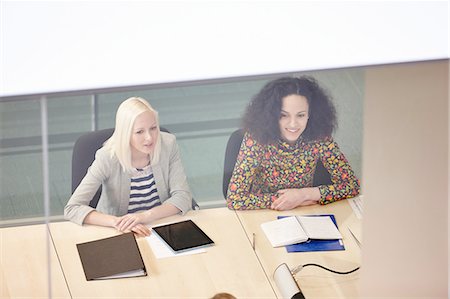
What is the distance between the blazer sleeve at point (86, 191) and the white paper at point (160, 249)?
8.6 inches

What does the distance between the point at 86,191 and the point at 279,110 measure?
47 centimetres

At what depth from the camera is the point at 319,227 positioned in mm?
2119

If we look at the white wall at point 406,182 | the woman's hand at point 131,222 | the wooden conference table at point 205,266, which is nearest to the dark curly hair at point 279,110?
the white wall at point 406,182

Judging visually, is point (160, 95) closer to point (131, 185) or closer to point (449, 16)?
point (131, 185)

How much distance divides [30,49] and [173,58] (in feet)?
0.70

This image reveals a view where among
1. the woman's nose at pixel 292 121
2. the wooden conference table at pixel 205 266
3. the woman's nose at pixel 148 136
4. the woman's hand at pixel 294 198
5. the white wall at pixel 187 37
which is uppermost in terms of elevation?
the white wall at pixel 187 37

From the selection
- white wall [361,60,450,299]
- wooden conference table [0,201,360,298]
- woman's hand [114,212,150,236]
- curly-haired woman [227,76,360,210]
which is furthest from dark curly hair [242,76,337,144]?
woman's hand [114,212,150,236]

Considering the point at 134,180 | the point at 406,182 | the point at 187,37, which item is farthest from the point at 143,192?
the point at 187,37

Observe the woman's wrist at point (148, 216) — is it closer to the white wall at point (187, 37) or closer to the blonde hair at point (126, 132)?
the blonde hair at point (126, 132)

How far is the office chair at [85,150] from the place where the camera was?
69.7 inches

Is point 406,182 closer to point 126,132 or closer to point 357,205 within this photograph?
point 357,205

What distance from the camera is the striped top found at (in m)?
1.93

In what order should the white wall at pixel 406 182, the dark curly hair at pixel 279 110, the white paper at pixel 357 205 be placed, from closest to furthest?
the white wall at pixel 406 182, the dark curly hair at pixel 279 110, the white paper at pixel 357 205

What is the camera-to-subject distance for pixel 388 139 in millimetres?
1614
